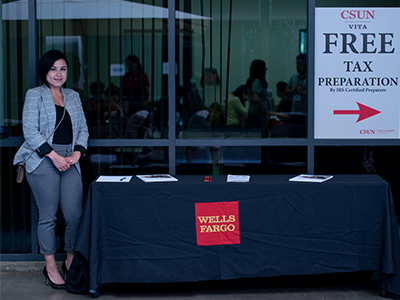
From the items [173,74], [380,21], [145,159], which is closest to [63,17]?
[173,74]

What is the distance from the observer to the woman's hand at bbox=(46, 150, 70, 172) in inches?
115

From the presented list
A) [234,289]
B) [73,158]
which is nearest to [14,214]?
[73,158]

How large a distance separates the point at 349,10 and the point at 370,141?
3.41 ft

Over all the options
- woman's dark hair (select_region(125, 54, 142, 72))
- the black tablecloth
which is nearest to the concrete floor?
the black tablecloth

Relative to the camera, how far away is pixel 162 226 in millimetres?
2924

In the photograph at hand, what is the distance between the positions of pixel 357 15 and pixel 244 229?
6.20ft

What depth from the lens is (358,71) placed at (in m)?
3.34

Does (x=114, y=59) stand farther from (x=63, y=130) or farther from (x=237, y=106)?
(x=237, y=106)

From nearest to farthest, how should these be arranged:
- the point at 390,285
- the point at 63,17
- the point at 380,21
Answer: the point at 390,285 < the point at 380,21 < the point at 63,17

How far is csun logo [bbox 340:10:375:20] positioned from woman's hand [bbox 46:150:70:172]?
237cm

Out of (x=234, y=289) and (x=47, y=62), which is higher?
(x=47, y=62)

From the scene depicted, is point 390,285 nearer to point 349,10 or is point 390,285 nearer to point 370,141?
point 370,141

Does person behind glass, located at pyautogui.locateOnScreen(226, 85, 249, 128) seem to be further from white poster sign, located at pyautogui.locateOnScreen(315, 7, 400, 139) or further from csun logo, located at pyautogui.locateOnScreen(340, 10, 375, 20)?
csun logo, located at pyautogui.locateOnScreen(340, 10, 375, 20)

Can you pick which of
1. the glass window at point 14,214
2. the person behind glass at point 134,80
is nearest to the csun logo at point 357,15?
the person behind glass at point 134,80
